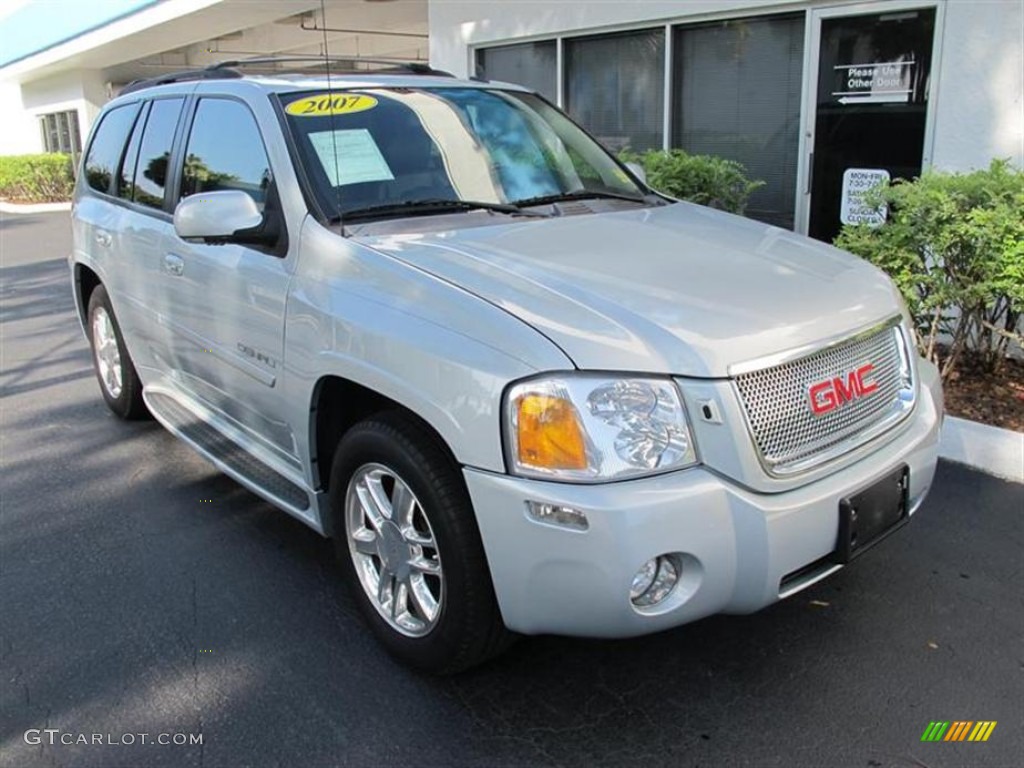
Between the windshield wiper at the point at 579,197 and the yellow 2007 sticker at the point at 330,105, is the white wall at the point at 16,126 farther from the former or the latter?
the windshield wiper at the point at 579,197

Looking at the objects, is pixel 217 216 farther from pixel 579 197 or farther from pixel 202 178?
pixel 579 197

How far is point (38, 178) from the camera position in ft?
86.6

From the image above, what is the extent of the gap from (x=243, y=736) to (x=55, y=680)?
0.77 meters

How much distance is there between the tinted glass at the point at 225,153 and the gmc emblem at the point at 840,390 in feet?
7.09

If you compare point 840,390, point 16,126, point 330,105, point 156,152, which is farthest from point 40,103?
point 840,390

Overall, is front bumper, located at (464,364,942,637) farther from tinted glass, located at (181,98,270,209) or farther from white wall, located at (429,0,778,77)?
white wall, located at (429,0,778,77)

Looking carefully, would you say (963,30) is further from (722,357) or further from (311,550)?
(311,550)

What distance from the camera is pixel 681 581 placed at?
98.2 inches

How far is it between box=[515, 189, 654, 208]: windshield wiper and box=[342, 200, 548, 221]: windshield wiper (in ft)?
0.36

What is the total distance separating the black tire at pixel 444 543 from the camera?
2645mm

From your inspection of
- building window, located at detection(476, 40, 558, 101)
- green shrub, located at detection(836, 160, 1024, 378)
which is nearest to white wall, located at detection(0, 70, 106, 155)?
building window, located at detection(476, 40, 558, 101)

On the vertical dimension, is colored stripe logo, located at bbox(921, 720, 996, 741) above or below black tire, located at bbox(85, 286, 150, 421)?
below

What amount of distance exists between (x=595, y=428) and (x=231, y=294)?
186 cm

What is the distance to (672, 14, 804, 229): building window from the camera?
25.2ft
